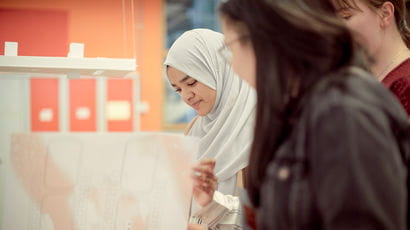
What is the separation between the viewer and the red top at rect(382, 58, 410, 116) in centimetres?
115

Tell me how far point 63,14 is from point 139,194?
9.49 ft

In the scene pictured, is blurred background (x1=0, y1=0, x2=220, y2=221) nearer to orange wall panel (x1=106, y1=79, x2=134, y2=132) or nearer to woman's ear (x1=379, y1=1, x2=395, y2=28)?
orange wall panel (x1=106, y1=79, x2=134, y2=132)

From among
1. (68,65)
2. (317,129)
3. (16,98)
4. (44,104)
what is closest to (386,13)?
(317,129)

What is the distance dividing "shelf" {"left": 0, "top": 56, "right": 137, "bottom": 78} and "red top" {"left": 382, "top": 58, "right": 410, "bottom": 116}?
2.15 ft

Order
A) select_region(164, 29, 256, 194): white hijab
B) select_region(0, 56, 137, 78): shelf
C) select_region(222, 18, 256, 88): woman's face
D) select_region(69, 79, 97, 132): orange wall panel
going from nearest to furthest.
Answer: select_region(222, 18, 256, 88): woman's face → select_region(0, 56, 137, 78): shelf → select_region(164, 29, 256, 194): white hijab → select_region(69, 79, 97, 132): orange wall panel

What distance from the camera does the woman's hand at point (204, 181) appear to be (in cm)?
123

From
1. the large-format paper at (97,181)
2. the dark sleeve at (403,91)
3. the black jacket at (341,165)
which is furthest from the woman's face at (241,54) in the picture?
the dark sleeve at (403,91)

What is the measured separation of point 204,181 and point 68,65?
0.46 metres

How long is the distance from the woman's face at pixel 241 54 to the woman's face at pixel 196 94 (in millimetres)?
712

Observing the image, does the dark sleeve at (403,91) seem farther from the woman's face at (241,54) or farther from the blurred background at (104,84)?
the blurred background at (104,84)

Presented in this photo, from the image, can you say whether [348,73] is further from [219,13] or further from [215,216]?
[215,216]

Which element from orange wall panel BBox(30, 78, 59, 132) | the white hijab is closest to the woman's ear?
the white hijab

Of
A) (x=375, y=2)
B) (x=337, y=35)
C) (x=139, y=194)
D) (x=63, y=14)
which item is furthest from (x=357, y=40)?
(x=63, y=14)

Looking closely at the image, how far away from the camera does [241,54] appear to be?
815mm
